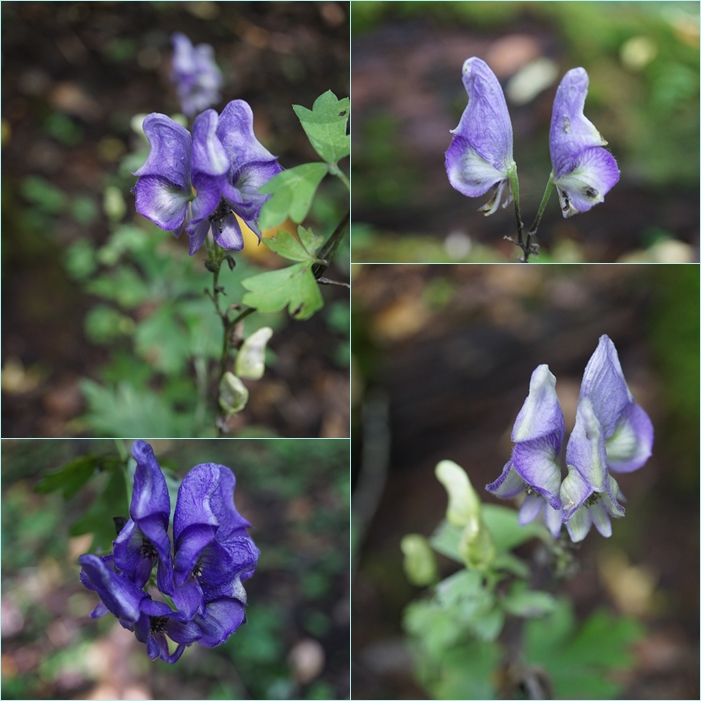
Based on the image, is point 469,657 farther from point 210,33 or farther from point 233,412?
point 210,33

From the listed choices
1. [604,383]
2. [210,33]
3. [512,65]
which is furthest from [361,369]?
[210,33]

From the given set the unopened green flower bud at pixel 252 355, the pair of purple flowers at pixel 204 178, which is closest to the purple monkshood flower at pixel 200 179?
the pair of purple flowers at pixel 204 178

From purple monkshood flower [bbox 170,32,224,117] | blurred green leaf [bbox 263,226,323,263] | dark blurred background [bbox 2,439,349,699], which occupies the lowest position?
dark blurred background [bbox 2,439,349,699]

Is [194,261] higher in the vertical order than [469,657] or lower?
higher

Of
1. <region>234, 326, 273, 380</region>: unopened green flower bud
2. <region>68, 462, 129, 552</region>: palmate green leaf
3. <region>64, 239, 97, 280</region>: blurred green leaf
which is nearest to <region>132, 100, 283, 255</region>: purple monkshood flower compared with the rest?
<region>234, 326, 273, 380</region>: unopened green flower bud

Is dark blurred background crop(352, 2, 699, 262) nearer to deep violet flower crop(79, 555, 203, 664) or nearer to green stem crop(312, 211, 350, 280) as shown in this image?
green stem crop(312, 211, 350, 280)

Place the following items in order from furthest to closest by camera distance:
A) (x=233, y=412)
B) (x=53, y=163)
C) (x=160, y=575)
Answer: (x=53, y=163), (x=233, y=412), (x=160, y=575)

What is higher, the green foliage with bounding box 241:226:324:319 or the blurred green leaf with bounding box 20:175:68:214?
the blurred green leaf with bounding box 20:175:68:214
